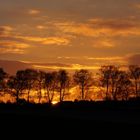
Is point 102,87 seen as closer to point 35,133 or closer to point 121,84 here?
point 121,84

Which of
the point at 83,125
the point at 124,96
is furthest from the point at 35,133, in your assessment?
the point at 124,96

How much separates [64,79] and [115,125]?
5981cm

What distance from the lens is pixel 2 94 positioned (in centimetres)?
7856

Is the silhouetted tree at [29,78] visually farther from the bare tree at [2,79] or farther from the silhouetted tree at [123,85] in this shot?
the silhouetted tree at [123,85]

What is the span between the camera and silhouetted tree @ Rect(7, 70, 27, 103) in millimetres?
78438

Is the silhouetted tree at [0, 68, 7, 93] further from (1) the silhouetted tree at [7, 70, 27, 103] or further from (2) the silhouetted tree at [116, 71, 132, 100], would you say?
(2) the silhouetted tree at [116, 71, 132, 100]

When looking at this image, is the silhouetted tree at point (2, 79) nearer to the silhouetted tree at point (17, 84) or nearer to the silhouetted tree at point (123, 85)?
the silhouetted tree at point (17, 84)

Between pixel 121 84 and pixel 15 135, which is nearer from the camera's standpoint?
pixel 15 135

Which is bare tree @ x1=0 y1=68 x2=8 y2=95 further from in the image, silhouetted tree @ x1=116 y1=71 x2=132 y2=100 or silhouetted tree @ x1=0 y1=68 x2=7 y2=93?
silhouetted tree @ x1=116 y1=71 x2=132 y2=100

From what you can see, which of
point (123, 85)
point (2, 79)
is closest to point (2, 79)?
point (2, 79)

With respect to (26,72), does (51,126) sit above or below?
below

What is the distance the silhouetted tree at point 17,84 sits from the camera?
78438mm

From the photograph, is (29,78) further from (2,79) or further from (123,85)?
(123,85)

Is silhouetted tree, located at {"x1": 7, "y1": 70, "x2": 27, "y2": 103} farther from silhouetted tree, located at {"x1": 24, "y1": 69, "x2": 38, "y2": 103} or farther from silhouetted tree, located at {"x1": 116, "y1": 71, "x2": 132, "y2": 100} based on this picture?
A: silhouetted tree, located at {"x1": 116, "y1": 71, "x2": 132, "y2": 100}
